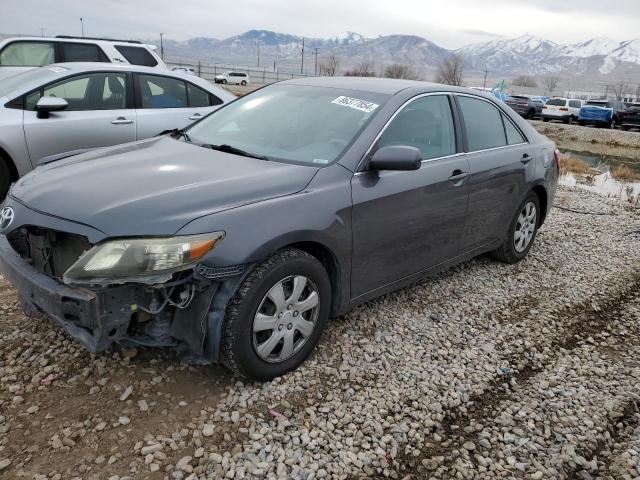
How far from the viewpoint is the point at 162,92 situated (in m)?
6.51

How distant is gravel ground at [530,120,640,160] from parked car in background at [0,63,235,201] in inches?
736

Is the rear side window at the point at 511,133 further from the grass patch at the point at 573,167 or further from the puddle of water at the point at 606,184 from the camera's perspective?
the grass patch at the point at 573,167

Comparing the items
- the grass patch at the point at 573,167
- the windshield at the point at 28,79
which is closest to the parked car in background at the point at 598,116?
the grass patch at the point at 573,167

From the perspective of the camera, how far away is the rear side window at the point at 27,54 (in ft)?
30.0

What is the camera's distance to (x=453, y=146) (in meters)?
4.07

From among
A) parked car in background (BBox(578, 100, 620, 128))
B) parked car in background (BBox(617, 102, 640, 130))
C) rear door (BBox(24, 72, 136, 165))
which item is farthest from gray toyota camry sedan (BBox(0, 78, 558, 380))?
parked car in background (BBox(578, 100, 620, 128))

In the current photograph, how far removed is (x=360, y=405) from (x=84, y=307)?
4.94 ft

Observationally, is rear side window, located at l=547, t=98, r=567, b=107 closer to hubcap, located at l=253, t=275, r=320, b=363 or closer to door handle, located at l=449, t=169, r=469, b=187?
door handle, located at l=449, t=169, r=469, b=187

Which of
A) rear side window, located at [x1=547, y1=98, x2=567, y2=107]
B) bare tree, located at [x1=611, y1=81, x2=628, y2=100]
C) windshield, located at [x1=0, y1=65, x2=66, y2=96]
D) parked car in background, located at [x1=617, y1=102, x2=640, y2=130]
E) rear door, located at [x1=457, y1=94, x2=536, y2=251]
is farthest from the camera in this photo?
bare tree, located at [x1=611, y1=81, x2=628, y2=100]

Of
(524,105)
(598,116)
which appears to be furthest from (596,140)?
(524,105)

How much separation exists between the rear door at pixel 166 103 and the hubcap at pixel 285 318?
3.88 m

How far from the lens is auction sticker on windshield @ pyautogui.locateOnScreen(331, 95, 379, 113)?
141 inches

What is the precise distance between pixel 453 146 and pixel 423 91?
48 cm

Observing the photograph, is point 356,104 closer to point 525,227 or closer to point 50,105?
point 525,227
